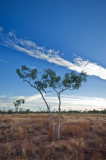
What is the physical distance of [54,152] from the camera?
27.5ft

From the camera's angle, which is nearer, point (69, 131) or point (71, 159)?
point (71, 159)

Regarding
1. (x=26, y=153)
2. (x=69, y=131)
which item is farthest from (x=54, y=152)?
(x=69, y=131)

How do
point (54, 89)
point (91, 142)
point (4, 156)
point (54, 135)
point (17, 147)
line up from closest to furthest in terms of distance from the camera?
point (4, 156) → point (17, 147) → point (91, 142) → point (54, 135) → point (54, 89)

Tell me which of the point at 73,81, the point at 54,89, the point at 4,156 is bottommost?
the point at 4,156

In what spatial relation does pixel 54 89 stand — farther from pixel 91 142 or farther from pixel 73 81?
pixel 91 142

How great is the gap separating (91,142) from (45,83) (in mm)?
6672

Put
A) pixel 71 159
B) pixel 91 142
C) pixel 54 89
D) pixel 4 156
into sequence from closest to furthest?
pixel 71 159 → pixel 4 156 → pixel 91 142 → pixel 54 89

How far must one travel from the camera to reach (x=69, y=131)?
13203mm

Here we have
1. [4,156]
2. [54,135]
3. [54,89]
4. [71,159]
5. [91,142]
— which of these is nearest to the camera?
[71,159]

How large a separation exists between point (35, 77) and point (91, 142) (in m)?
7.80

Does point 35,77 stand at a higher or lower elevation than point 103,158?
higher

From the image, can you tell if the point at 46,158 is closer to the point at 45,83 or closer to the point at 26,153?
the point at 26,153

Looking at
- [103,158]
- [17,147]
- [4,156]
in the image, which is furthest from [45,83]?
[103,158]

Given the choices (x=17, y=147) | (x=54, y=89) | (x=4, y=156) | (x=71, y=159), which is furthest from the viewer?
(x=54, y=89)
